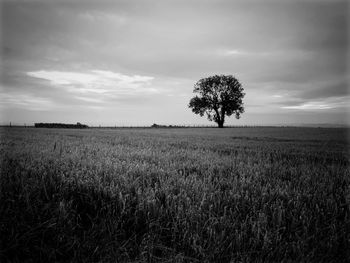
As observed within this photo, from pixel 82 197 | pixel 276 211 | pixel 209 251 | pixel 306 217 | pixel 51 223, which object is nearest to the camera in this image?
pixel 209 251

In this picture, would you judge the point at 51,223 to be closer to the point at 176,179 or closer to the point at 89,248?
the point at 89,248

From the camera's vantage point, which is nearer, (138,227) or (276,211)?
(138,227)

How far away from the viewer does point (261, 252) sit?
5.57 feet

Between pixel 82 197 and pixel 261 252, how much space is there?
2052 millimetres

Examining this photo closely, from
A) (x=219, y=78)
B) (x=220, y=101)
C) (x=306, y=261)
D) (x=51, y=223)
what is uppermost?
(x=219, y=78)

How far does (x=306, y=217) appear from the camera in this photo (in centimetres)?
219

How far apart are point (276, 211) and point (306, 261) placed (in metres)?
0.83

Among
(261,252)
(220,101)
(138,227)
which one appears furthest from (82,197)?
(220,101)

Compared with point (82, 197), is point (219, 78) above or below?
above

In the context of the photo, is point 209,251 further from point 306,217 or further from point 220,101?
point 220,101

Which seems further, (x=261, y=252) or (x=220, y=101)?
(x=220, y=101)

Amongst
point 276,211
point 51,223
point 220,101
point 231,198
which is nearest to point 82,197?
point 51,223

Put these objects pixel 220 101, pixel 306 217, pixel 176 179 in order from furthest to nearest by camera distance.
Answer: pixel 220 101
pixel 176 179
pixel 306 217

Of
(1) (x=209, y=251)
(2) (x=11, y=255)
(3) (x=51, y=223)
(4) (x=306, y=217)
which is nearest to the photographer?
(2) (x=11, y=255)
